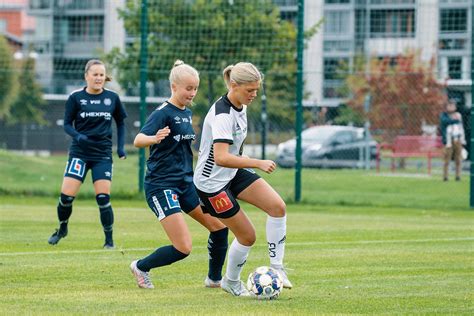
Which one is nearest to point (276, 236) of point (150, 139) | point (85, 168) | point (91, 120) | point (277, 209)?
point (277, 209)

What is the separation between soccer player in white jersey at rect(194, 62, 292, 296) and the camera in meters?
8.72

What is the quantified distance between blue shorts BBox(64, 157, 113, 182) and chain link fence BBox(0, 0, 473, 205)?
277 inches

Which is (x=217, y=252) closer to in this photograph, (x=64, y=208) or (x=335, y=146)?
(x=64, y=208)

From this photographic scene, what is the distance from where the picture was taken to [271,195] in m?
8.84

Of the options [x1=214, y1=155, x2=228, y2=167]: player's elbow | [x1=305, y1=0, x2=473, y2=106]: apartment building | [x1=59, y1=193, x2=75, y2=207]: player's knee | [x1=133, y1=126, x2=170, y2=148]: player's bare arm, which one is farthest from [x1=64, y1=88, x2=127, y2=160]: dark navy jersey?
[x1=305, y1=0, x2=473, y2=106]: apartment building

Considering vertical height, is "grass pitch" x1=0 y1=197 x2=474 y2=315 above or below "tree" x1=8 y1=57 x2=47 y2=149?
below

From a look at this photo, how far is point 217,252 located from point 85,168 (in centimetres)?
381

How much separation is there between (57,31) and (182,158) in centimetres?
1707

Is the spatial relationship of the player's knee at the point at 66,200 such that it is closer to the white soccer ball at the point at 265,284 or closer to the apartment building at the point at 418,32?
the white soccer ball at the point at 265,284

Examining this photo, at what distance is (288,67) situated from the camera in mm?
23109

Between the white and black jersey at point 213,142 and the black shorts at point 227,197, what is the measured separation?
52mm

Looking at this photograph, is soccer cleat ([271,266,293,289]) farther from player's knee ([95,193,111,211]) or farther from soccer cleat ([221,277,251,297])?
player's knee ([95,193,111,211])

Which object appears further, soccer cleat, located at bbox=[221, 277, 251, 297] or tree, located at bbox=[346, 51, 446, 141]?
tree, located at bbox=[346, 51, 446, 141]

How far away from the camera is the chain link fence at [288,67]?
21688mm
